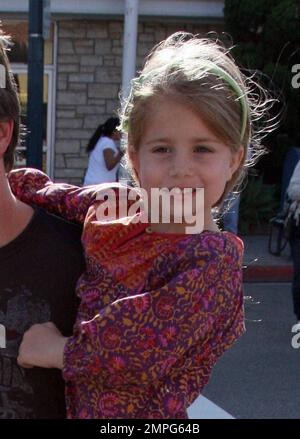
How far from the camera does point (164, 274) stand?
138 centimetres

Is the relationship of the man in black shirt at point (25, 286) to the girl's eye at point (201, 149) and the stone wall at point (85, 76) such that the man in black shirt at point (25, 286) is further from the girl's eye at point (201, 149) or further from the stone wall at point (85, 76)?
the stone wall at point (85, 76)

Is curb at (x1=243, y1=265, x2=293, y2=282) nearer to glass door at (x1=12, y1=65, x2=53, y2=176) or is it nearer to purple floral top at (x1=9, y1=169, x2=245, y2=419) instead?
glass door at (x1=12, y1=65, x2=53, y2=176)

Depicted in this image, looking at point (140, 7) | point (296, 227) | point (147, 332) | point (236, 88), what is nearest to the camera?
point (147, 332)

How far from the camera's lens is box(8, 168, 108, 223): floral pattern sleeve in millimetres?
1597

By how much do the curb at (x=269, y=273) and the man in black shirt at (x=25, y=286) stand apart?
777 centimetres

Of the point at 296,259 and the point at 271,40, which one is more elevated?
the point at 271,40

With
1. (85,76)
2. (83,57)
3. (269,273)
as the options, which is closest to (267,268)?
(269,273)

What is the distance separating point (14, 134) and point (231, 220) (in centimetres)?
761

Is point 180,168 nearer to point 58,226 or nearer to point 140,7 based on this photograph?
point 58,226

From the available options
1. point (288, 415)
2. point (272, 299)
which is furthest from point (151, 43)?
point (288, 415)

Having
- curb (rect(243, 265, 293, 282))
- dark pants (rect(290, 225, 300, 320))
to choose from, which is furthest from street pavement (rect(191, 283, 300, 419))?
curb (rect(243, 265, 293, 282))

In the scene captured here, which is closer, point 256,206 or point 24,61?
point 256,206

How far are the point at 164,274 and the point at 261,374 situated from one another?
4.33 metres
